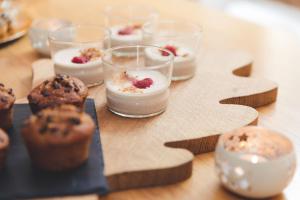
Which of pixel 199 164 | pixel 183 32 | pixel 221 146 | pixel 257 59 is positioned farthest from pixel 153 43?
pixel 221 146

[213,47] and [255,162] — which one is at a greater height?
[255,162]

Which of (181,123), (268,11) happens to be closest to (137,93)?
(181,123)

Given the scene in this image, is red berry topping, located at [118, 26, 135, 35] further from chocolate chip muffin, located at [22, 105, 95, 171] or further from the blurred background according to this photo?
the blurred background

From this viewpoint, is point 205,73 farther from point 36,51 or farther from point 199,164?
point 36,51

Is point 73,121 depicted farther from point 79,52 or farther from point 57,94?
point 79,52

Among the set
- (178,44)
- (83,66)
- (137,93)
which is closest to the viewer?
(137,93)
